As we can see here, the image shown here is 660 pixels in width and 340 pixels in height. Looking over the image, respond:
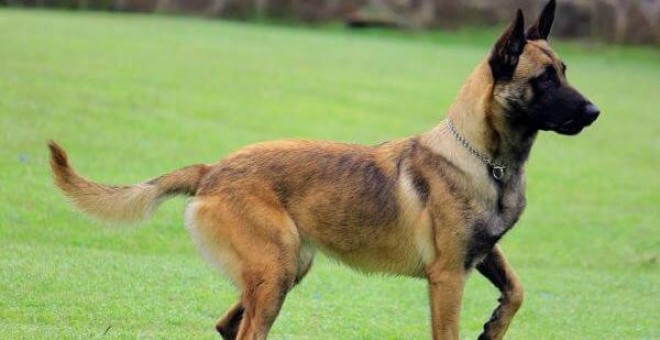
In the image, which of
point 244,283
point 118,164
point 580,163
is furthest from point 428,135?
point 580,163

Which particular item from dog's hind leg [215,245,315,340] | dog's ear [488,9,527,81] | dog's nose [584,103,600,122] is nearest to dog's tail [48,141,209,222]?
dog's hind leg [215,245,315,340]

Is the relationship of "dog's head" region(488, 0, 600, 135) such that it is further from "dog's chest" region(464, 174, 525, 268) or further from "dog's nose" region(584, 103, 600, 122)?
"dog's chest" region(464, 174, 525, 268)

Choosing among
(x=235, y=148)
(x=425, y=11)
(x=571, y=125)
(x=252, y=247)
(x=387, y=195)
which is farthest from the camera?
(x=425, y=11)

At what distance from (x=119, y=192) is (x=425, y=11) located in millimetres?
31534

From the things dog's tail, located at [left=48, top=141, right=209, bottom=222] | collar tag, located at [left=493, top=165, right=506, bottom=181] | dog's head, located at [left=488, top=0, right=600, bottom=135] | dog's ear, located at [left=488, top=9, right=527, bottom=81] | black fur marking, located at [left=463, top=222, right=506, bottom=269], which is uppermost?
dog's ear, located at [left=488, top=9, right=527, bottom=81]

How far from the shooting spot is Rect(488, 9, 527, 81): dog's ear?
7316 millimetres

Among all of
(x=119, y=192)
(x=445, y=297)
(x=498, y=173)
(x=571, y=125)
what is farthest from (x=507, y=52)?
(x=119, y=192)

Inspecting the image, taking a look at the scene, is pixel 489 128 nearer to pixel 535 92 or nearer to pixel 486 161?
pixel 486 161

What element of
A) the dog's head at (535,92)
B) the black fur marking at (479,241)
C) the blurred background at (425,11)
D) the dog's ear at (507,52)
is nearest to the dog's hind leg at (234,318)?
the black fur marking at (479,241)

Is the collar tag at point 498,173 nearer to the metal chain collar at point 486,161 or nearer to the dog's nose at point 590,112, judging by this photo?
the metal chain collar at point 486,161

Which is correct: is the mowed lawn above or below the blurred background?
above

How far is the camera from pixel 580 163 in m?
18.3

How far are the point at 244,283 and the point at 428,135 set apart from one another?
153 cm

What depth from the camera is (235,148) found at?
16516 mm
